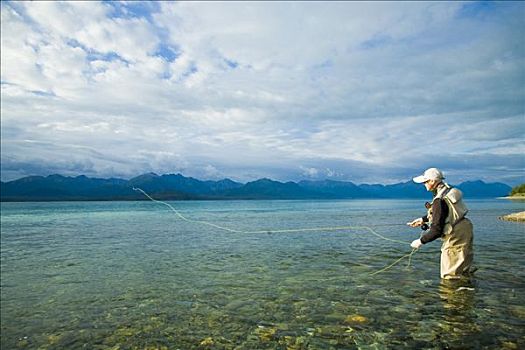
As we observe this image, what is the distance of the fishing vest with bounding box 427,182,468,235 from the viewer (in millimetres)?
10414

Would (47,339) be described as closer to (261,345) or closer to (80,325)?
(80,325)

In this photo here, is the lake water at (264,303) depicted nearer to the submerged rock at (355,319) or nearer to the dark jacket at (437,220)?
the submerged rock at (355,319)

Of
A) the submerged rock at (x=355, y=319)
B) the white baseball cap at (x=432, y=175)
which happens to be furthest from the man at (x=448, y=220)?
the submerged rock at (x=355, y=319)

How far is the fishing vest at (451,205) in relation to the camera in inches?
410

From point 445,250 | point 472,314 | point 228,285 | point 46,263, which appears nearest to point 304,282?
point 228,285

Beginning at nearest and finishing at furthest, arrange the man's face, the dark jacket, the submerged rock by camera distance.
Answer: the submerged rock
the dark jacket
the man's face

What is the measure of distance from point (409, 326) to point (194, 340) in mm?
4823

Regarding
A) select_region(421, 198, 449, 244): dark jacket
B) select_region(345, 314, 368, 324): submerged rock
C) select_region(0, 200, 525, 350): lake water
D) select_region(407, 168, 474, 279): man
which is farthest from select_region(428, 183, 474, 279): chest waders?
select_region(345, 314, 368, 324): submerged rock

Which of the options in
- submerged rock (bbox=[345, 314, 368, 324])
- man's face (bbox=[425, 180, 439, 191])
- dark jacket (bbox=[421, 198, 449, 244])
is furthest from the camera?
man's face (bbox=[425, 180, 439, 191])

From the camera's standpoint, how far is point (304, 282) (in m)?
13.2

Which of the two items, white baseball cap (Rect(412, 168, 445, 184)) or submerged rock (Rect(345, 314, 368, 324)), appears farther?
white baseball cap (Rect(412, 168, 445, 184))

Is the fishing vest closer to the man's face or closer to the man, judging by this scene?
the man

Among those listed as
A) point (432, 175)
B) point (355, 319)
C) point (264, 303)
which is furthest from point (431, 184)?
point (264, 303)

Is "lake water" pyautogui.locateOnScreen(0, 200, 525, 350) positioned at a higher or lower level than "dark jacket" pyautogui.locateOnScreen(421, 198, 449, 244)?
lower
